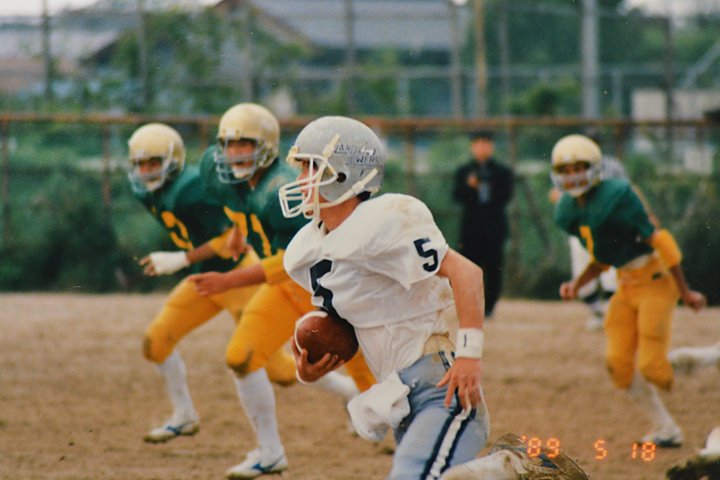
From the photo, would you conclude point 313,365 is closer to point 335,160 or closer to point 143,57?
point 335,160

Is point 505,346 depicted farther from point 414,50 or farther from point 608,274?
point 414,50

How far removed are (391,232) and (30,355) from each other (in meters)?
5.19

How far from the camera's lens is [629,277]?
4.50 meters

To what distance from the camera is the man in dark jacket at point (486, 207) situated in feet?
27.3

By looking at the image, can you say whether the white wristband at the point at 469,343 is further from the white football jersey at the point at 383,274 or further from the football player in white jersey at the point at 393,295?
the white football jersey at the point at 383,274

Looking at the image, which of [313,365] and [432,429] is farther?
[313,365]

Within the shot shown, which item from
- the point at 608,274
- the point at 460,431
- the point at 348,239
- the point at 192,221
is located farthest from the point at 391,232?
the point at 608,274

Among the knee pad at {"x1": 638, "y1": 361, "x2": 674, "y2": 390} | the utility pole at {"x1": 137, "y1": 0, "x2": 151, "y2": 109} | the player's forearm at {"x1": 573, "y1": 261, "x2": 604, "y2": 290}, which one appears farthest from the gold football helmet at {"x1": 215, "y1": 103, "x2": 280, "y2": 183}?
the utility pole at {"x1": 137, "y1": 0, "x2": 151, "y2": 109}

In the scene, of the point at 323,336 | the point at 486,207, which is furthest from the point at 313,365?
the point at 486,207

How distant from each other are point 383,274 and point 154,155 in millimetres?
2444

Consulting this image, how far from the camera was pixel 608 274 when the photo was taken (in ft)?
25.1

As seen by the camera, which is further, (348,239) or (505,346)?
(505,346)

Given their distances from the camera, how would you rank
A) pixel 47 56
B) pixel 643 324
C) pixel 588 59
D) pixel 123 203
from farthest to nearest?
pixel 588 59 < pixel 47 56 < pixel 123 203 < pixel 643 324

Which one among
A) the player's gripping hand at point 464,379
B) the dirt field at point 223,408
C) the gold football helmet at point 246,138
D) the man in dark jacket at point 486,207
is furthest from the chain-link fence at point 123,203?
the player's gripping hand at point 464,379
